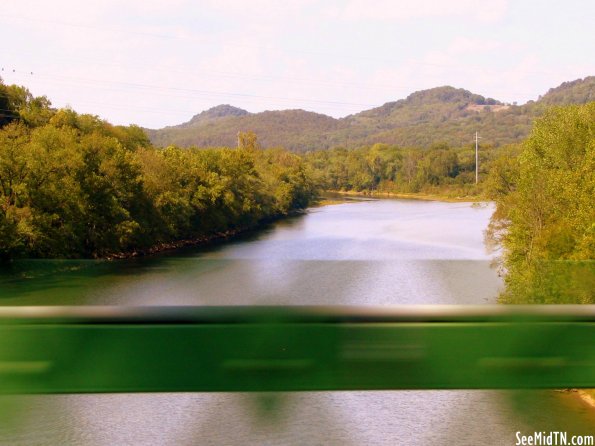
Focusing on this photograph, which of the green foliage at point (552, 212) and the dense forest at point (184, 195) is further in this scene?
the dense forest at point (184, 195)

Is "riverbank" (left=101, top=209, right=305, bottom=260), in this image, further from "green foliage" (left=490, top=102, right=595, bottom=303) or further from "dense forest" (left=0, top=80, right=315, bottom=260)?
"green foliage" (left=490, top=102, right=595, bottom=303)

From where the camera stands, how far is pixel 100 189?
28031mm

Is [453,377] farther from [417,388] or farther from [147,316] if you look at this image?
[147,316]

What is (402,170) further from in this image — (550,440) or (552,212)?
(550,440)

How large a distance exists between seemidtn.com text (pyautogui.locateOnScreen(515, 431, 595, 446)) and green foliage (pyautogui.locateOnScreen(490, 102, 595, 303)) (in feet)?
1.09

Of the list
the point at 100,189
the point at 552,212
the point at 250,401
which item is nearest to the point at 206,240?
the point at 100,189

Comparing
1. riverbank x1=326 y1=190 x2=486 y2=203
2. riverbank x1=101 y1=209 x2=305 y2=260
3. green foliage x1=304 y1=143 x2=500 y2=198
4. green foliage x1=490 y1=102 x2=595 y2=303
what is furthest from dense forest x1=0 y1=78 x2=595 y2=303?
green foliage x1=304 y1=143 x2=500 y2=198

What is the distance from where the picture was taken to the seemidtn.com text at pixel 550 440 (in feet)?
5.39

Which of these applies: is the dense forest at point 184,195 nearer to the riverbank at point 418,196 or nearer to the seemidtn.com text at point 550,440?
the seemidtn.com text at point 550,440

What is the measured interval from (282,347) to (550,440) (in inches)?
27.8

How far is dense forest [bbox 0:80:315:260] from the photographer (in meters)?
22.3

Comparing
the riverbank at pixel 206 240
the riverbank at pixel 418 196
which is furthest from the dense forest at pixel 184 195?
the riverbank at pixel 418 196

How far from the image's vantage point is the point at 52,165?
84.1 ft

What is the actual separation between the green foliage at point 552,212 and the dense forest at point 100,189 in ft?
29.1
